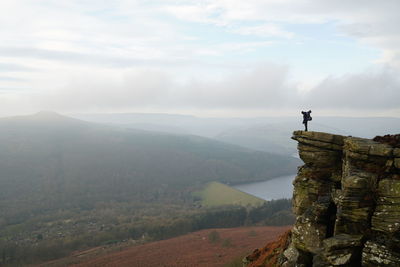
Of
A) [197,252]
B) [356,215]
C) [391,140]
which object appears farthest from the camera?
[197,252]

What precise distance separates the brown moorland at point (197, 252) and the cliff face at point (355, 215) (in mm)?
43635

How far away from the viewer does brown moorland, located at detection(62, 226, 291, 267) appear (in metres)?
68.7

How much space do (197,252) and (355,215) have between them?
64184 mm

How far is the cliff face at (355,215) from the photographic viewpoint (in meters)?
18.6

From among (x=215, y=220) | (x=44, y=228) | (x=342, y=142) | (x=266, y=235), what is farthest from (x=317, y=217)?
(x=44, y=228)

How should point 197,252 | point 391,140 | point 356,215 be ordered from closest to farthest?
point 356,215
point 391,140
point 197,252

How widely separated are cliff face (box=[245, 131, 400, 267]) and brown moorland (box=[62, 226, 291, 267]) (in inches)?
1718

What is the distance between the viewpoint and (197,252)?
78500mm

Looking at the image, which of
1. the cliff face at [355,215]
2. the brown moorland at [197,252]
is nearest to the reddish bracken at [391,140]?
the cliff face at [355,215]

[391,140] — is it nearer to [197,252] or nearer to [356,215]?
[356,215]

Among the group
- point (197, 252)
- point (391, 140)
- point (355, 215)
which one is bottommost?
point (197, 252)

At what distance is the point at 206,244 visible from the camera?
87.2m

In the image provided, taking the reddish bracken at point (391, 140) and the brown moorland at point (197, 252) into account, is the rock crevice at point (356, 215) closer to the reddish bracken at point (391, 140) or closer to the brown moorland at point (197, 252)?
the reddish bracken at point (391, 140)

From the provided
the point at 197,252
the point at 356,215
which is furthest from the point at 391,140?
the point at 197,252
